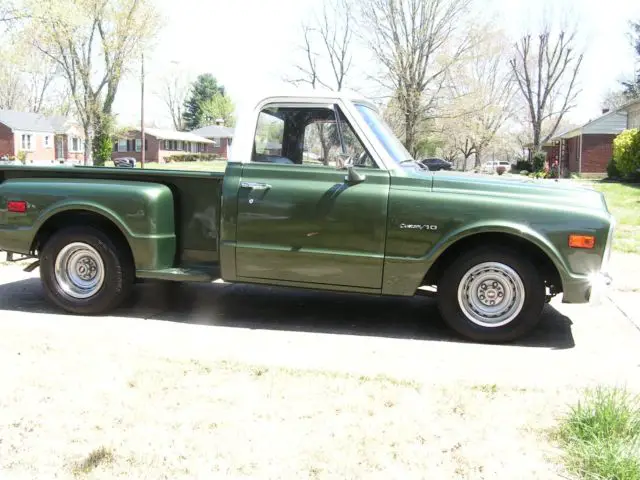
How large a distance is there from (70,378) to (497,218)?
3.22 m

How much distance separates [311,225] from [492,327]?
5.41 feet

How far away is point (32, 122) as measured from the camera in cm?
6253

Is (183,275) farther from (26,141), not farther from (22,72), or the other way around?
(26,141)

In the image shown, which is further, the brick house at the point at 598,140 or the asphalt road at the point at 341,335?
the brick house at the point at 598,140

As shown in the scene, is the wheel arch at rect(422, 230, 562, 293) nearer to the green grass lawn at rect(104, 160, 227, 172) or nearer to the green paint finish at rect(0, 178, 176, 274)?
the green grass lawn at rect(104, 160, 227, 172)

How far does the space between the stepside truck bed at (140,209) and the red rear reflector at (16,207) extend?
0.04 metres

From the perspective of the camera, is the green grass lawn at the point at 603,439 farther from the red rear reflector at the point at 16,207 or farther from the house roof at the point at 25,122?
the house roof at the point at 25,122

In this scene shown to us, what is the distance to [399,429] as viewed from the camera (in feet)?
11.3

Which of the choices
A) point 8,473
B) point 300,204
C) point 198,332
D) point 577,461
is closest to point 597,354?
point 577,461

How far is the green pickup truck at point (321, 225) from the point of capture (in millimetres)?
5160

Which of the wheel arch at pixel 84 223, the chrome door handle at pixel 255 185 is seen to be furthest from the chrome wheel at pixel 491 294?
the wheel arch at pixel 84 223

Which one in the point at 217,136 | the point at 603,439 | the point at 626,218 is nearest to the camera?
the point at 603,439

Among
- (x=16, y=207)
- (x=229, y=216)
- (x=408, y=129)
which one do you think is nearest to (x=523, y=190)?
(x=229, y=216)

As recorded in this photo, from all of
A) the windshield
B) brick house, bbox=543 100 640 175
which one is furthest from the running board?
brick house, bbox=543 100 640 175
